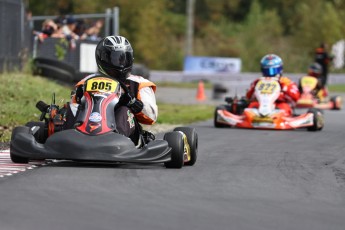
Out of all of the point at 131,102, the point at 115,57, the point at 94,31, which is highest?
the point at 94,31

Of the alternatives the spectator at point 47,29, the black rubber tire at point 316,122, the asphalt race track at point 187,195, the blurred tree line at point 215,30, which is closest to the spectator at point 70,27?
the spectator at point 47,29

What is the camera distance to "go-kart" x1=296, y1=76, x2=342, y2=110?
24641 mm

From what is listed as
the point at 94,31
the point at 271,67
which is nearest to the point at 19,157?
the point at 271,67

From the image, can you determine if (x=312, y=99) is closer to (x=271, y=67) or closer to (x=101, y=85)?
(x=271, y=67)

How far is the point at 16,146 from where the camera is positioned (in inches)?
395

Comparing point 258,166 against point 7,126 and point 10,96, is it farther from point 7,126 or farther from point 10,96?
point 10,96

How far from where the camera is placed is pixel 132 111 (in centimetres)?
1044

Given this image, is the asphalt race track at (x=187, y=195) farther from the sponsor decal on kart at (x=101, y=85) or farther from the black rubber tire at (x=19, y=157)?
the sponsor decal on kart at (x=101, y=85)

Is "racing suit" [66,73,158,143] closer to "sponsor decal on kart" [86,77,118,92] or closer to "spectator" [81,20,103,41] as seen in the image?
"sponsor decal on kart" [86,77,118,92]

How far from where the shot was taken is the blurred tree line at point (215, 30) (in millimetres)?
48875

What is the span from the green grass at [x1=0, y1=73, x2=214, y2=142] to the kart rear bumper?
4.46 m

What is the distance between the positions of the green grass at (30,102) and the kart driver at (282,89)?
157 cm

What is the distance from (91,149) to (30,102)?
28.8 ft

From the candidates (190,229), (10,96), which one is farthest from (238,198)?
(10,96)
